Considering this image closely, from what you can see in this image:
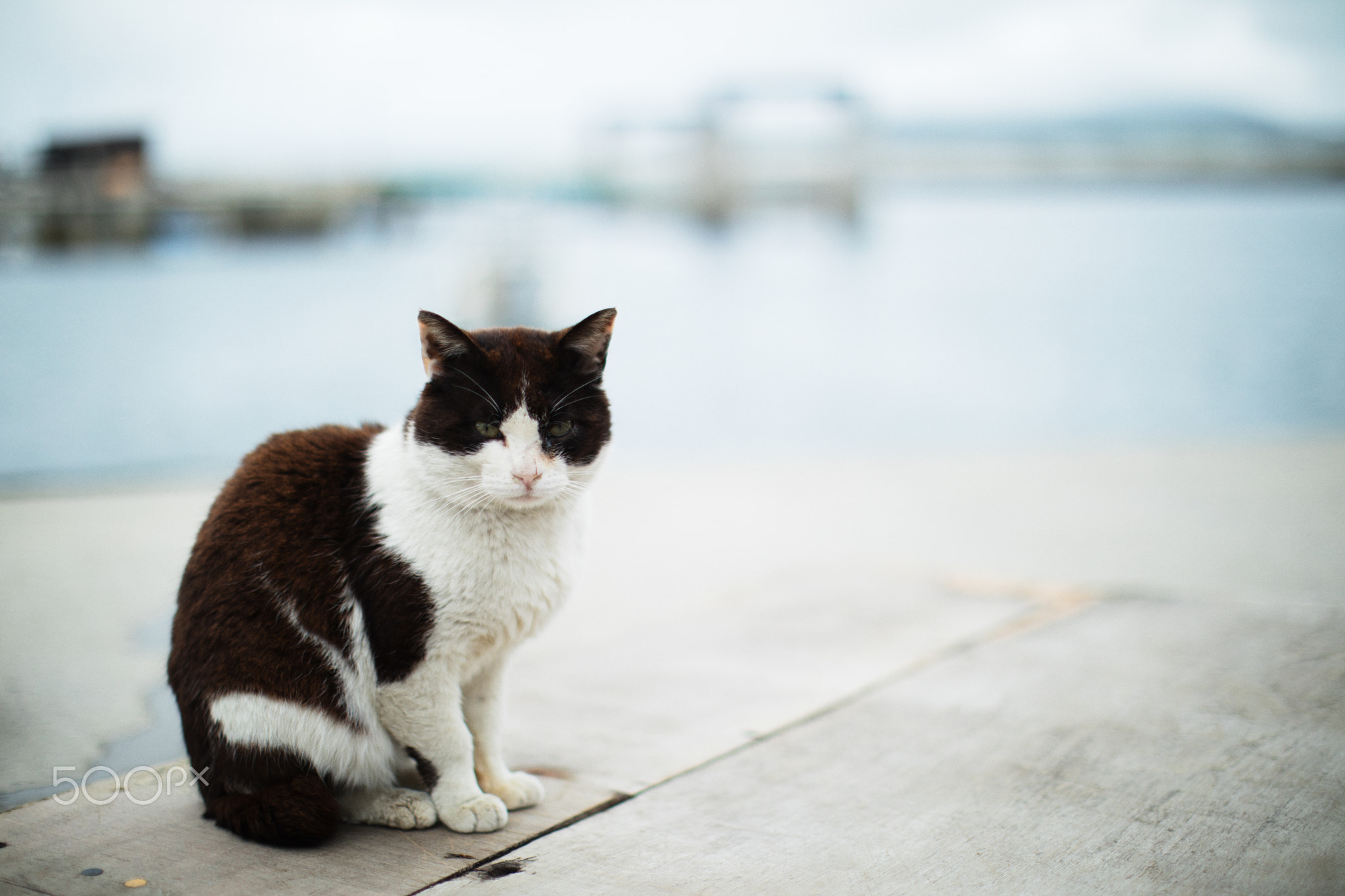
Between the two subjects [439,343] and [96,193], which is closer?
[439,343]

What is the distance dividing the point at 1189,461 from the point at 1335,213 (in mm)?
12727

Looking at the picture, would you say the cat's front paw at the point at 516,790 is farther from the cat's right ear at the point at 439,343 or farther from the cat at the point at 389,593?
the cat's right ear at the point at 439,343

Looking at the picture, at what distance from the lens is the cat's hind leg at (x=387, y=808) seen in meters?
1.59

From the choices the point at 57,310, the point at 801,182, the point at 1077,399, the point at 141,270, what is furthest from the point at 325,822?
the point at 801,182

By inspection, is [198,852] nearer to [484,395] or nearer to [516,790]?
[516,790]

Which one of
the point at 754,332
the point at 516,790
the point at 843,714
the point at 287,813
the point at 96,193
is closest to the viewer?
the point at 287,813

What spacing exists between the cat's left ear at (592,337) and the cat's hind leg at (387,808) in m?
0.80

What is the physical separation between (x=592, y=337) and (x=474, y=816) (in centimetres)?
83

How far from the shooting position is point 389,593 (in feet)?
4.89

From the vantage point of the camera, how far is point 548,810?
1671 mm

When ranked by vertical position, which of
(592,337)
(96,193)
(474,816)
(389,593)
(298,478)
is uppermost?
(96,193)

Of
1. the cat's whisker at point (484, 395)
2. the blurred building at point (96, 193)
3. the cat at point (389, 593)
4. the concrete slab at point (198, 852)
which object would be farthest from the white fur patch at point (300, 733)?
the blurred building at point (96, 193)

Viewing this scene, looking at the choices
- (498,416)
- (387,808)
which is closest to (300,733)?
(387,808)

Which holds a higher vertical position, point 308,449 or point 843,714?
point 308,449
